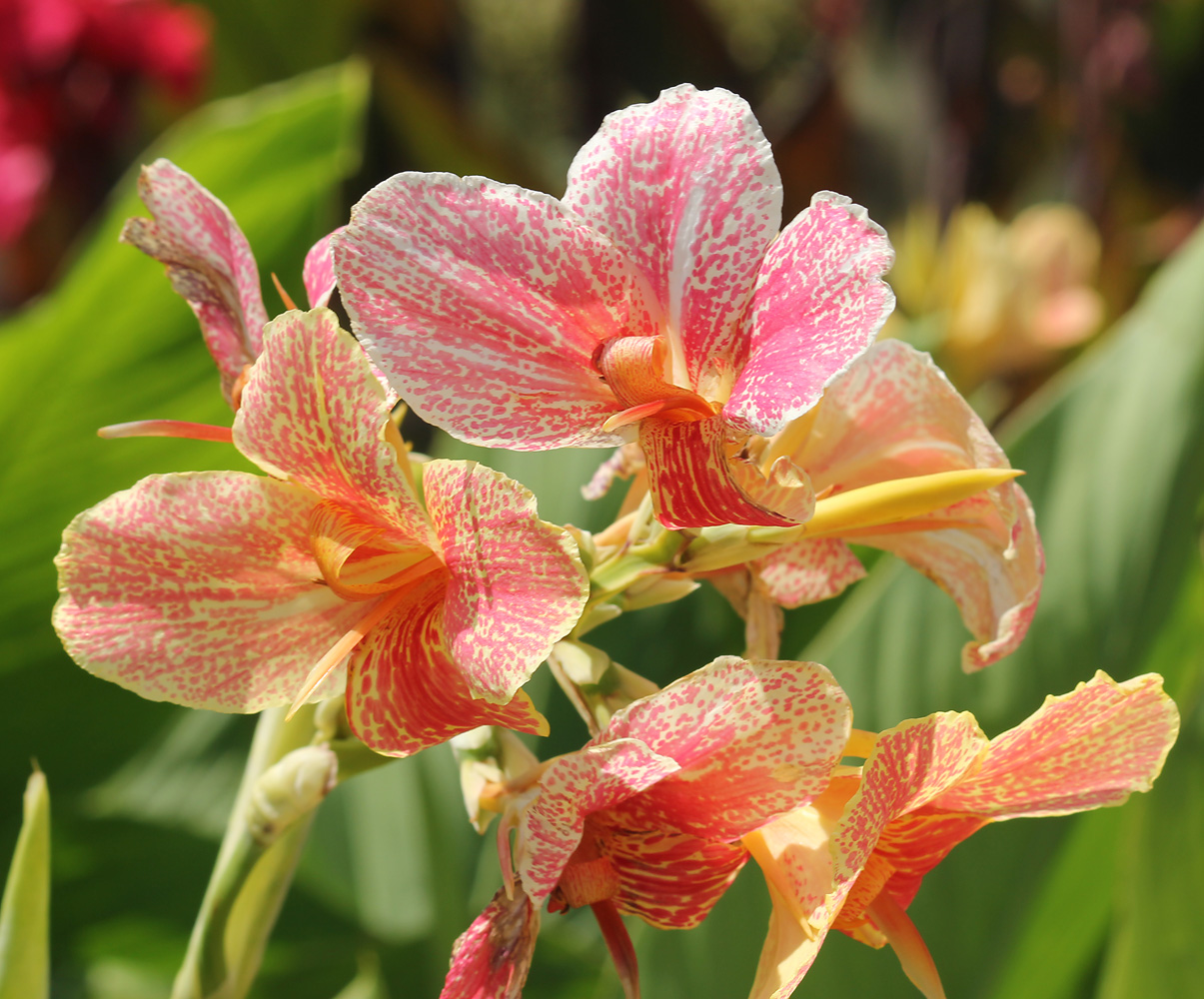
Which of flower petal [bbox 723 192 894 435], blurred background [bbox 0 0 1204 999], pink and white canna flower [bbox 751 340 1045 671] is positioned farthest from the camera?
blurred background [bbox 0 0 1204 999]

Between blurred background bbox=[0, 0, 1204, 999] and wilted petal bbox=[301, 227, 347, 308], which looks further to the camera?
blurred background bbox=[0, 0, 1204, 999]

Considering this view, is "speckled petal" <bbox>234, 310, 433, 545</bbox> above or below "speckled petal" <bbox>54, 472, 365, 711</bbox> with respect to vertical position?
above

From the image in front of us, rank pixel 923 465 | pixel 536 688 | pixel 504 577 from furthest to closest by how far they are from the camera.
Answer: pixel 536 688
pixel 923 465
pixel 504 577

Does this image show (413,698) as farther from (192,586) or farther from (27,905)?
(27,905)

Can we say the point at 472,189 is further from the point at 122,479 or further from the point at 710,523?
the point at 122,479

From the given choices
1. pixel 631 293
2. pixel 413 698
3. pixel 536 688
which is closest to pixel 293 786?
pixel 413 698

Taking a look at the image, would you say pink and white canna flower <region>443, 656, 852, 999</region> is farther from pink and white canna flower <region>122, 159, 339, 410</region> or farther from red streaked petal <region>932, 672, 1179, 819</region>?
pink and white canna flower <region>122, 159, 339, 410</region>

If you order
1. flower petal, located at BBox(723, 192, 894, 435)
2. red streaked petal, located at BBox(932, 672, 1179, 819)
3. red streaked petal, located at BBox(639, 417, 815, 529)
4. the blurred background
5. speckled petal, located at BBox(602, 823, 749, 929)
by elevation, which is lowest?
the blurred background

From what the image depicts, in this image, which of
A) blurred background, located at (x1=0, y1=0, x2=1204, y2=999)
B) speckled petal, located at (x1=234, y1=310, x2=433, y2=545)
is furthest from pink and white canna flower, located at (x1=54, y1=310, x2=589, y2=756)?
blurred background, located at (x1=0, y1=0, x2=1204, y2=999)
